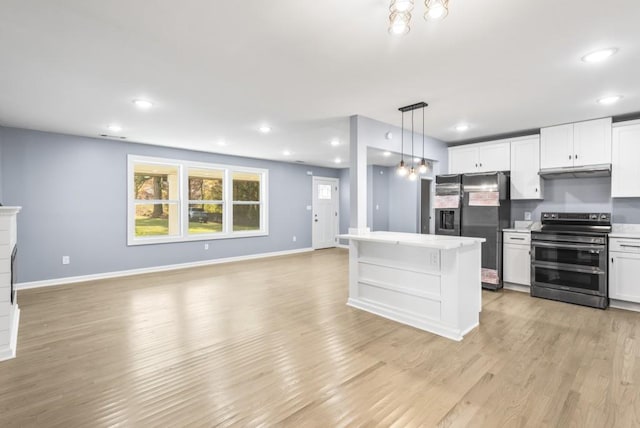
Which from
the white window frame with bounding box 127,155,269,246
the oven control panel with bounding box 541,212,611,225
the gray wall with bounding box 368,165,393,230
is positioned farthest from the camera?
the gray wall with bounding box 368,165,393,230

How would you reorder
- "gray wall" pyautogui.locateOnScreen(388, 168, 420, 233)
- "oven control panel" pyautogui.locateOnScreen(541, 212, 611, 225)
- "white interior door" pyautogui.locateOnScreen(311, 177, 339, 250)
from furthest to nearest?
"white interior door" pyautogui.locateOnScreen(311, 177, 339, 250) < "gray wall" pyautogui.locateOnScreen(388, 168, 420, 233) < "oven control panel" pyautogui.locateOnScreen(541, 212, 611, 225)

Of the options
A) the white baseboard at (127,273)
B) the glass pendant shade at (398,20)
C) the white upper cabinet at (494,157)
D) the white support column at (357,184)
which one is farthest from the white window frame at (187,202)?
the glass pendant shade at (398,20)

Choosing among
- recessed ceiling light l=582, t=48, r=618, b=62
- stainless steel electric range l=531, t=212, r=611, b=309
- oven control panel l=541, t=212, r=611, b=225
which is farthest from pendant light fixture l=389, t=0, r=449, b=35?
oven control panel l=541, t=212, r=611, b=225

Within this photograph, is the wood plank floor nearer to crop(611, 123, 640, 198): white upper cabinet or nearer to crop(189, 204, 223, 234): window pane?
crop(611, 123, 640, 198): white upper cabinet

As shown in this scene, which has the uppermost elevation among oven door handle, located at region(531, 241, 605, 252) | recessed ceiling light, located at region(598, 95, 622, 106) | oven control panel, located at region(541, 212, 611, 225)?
recessed ceiling light, located at region(598, 95, 622, 106)

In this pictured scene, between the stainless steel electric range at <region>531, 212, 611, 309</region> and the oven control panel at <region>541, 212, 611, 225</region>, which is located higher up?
the oven control panel at <region>541, 212, 611, 225</region>

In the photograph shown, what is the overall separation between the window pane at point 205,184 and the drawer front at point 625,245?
684 cm

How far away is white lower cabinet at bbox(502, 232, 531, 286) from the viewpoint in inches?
177

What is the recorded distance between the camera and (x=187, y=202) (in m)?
6.49

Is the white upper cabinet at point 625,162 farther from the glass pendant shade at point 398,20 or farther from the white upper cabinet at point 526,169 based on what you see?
the glass pendant shade at point 398,20

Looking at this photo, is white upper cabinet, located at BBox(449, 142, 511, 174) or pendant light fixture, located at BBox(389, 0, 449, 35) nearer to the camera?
pendant light fixture, located at BBox(389, 0, 449, 35)

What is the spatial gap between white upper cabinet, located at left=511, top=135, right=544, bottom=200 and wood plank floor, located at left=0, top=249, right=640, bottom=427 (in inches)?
64.6

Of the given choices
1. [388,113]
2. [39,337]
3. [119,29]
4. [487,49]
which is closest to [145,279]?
[39,337]

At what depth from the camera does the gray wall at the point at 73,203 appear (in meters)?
4.74
